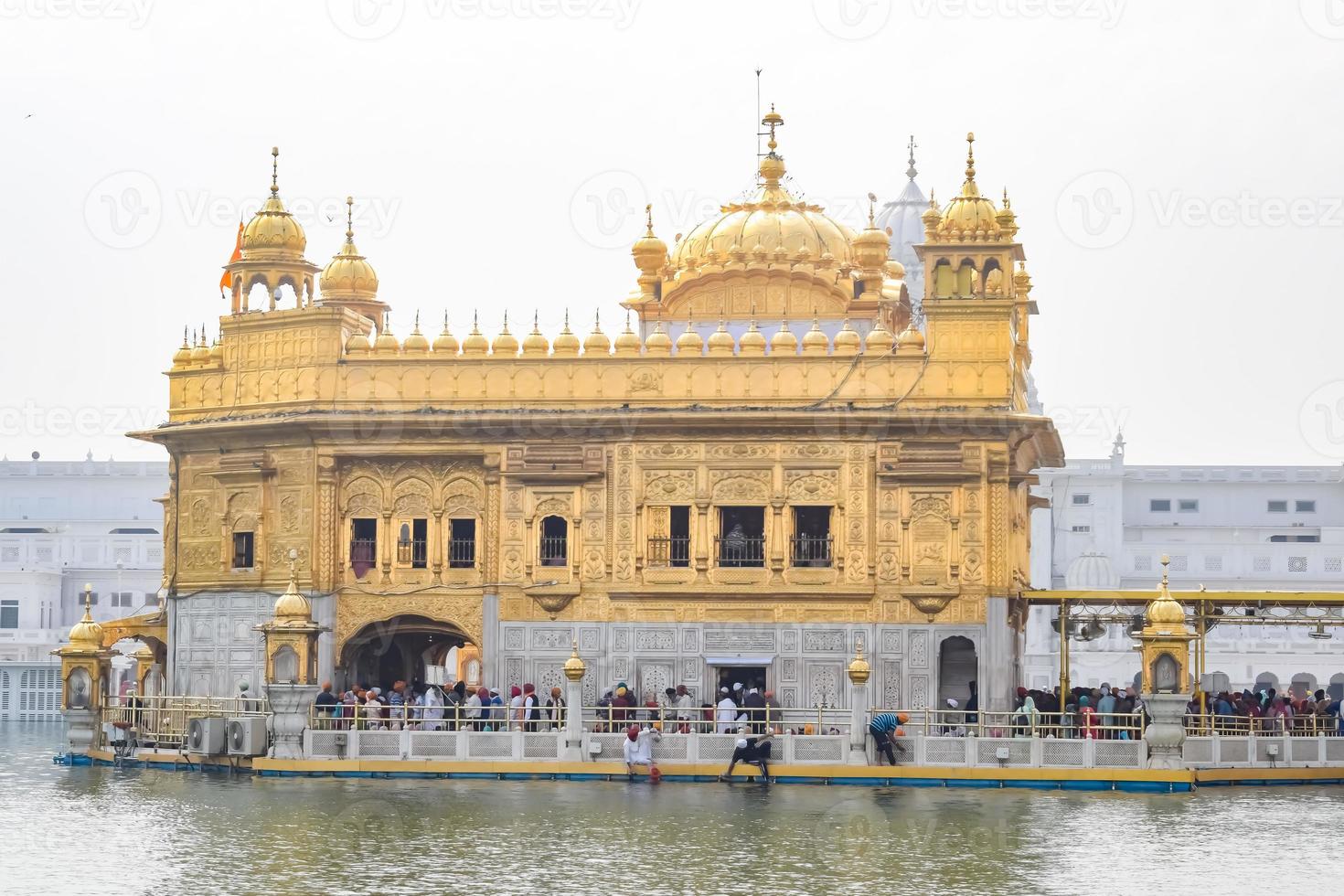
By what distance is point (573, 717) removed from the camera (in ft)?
112

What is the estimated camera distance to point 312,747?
34625mm

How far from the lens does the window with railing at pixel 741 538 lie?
124ft

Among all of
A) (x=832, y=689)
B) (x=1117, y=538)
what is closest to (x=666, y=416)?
(x=832, y=689)

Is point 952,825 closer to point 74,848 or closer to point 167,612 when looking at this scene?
point 74,848

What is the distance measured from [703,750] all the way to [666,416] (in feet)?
20.0

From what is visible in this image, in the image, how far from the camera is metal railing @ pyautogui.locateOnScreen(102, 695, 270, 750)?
37656 millimetres

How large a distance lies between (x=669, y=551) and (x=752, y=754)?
212 inches

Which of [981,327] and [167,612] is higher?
[981,327]

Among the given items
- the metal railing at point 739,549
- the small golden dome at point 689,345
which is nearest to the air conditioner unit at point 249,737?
the metal railing at point 739,549

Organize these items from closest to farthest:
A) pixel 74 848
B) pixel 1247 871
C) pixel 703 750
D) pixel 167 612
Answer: pixel 1247 871
pixel 74 848
pixel 703 750
pixel 167 612

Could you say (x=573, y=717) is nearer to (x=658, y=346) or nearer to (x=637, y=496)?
(x=637, y=496)

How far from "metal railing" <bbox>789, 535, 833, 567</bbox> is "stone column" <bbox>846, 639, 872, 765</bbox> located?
362 centimetres

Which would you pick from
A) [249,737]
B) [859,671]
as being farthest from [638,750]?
[249,737]

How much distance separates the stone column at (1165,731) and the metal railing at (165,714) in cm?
1368
